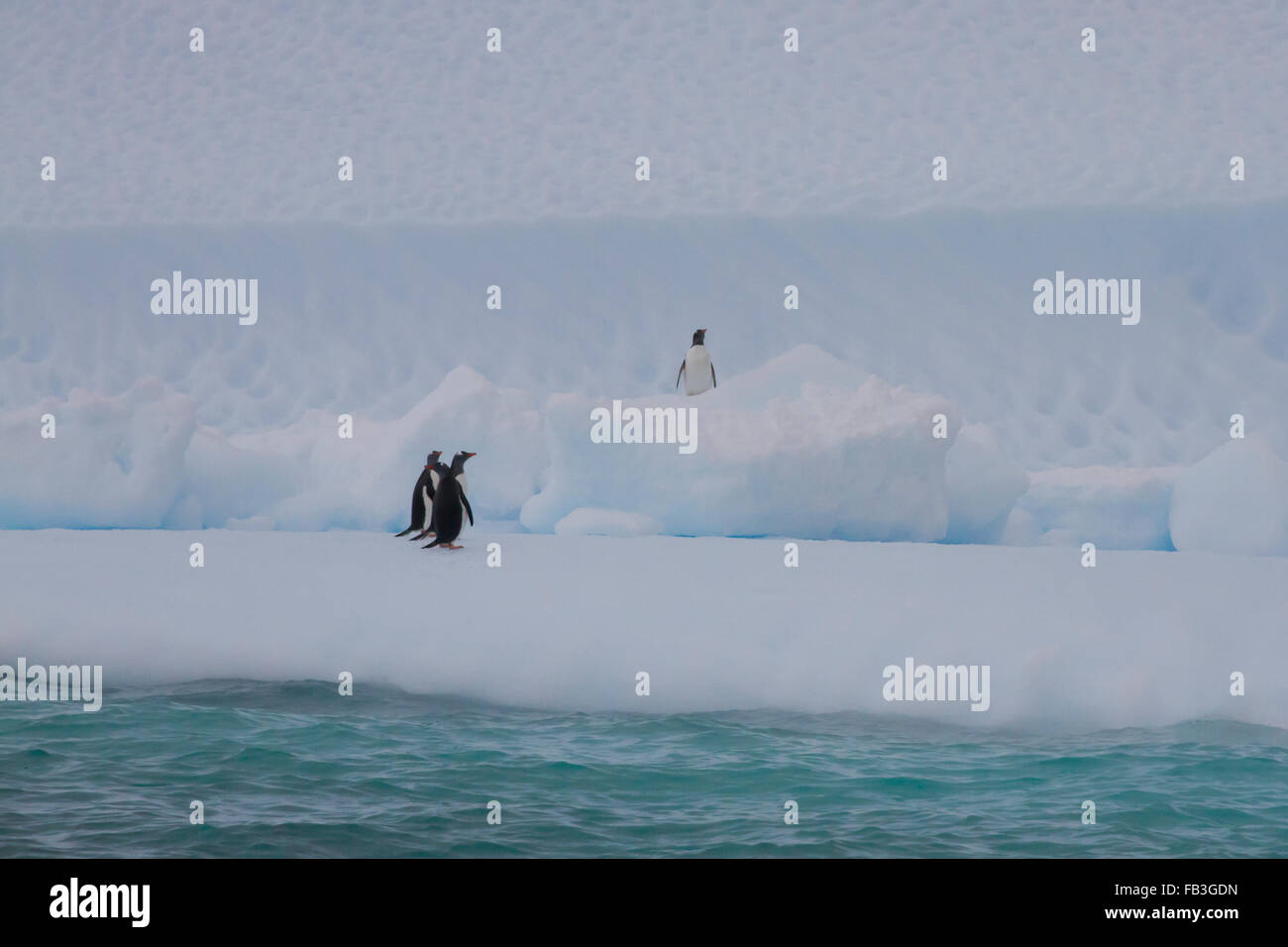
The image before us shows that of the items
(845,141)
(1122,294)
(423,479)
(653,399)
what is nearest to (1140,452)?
(1122,294)

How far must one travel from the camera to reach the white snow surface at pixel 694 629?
411 centimetres

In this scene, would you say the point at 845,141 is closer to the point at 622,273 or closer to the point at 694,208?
the point at 694,208

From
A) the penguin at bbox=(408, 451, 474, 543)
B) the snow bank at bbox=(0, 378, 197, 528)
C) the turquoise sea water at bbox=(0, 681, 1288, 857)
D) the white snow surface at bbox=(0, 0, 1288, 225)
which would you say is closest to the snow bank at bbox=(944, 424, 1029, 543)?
the penguin at bbox=(408, 451, 474, 543)

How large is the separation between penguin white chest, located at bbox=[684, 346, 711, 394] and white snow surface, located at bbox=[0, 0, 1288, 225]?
2.22m

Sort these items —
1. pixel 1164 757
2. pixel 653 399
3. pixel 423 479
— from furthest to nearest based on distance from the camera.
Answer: pixel 653 399
pixel 423 479
pixel 1164 757

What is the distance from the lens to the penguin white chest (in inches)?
340

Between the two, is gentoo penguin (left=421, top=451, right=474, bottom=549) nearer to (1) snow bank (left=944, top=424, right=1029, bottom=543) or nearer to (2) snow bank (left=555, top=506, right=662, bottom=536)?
(2) snow bank (left=555, top=506, right=662, bottom=536)

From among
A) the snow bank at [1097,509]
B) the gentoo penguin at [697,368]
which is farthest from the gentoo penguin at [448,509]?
the snow bank at [1097,509]

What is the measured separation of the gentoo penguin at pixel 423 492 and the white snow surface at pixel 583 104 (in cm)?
448

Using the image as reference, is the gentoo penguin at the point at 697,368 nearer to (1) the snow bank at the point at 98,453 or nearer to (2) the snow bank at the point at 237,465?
(2) the snow bank at the point at 237,465

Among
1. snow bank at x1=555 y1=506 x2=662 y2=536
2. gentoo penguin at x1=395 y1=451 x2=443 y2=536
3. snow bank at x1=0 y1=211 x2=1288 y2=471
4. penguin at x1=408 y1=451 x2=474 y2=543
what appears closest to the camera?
penguin at x1=408 y1=451 x2=474 y2=543

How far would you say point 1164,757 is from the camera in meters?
3.71
